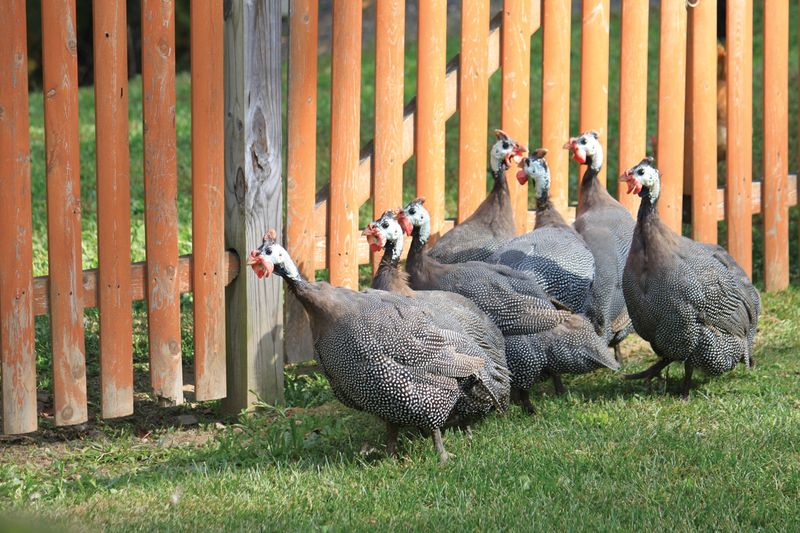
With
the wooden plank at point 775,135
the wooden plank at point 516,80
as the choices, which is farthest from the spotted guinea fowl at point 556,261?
the wooden plank at point 775,135

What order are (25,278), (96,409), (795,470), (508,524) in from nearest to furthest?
(508,524), (795,470), (25,278), (96,409)

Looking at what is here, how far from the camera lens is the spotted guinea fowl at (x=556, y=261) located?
5.00 metres

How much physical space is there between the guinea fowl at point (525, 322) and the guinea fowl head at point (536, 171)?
0.80 meters

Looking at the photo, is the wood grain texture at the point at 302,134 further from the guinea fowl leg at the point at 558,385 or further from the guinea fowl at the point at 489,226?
the guinea fowl leg at the point at 558,385

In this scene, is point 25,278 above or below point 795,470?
above

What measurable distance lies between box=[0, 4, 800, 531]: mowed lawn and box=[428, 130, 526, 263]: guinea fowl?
2.38 feet

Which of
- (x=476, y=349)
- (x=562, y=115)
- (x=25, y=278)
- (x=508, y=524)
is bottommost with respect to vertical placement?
(x=508, y=524)

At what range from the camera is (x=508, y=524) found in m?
3.49

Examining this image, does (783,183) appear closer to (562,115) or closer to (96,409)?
(562,115)

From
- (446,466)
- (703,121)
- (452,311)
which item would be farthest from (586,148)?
(446,466)

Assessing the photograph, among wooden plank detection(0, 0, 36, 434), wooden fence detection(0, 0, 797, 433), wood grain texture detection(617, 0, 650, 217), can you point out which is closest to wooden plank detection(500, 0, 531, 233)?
wooden fence detection(0, 0, 797, 433)

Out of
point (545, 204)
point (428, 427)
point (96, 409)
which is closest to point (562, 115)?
point (545, 204)

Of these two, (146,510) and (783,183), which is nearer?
(146,510)

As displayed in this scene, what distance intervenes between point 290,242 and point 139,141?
5319 mm
